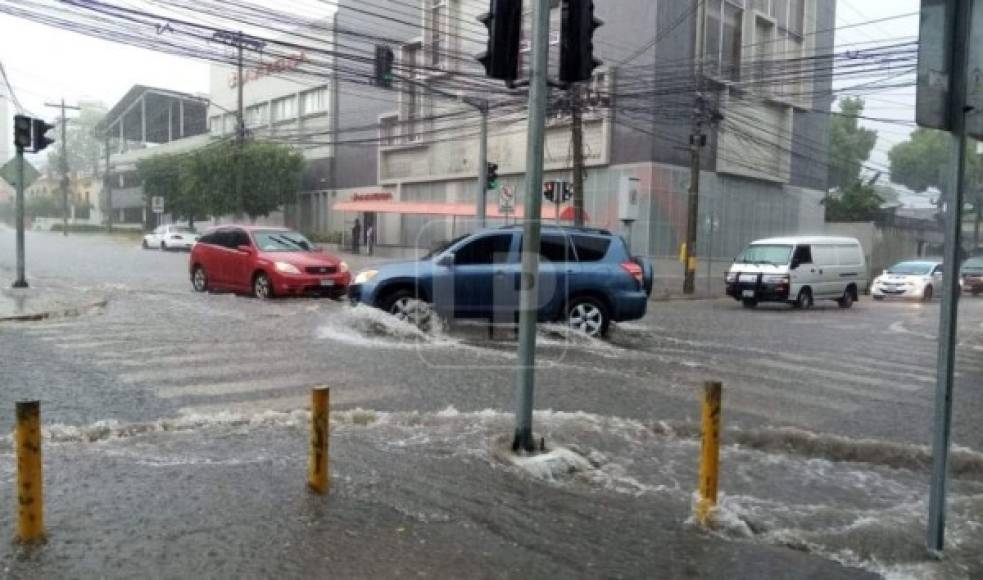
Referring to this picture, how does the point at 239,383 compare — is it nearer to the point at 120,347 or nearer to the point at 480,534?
the point at 120,347

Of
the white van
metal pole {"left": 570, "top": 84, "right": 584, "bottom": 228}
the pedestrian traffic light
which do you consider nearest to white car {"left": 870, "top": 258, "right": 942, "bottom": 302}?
the white van

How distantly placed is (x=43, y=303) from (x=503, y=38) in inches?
490

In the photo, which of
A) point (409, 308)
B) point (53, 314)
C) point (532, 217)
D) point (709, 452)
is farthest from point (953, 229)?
point (53, 314)

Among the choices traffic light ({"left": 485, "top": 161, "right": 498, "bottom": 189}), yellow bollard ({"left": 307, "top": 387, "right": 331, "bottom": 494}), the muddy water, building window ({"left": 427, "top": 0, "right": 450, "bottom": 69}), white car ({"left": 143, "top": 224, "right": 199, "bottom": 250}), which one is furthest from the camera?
white car ({"left": 143, "top": 224, "right": 199, "bottom": 250})

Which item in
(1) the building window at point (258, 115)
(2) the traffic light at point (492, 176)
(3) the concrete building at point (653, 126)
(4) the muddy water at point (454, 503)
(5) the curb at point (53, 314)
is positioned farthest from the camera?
(1) the building window at point (258, 115)

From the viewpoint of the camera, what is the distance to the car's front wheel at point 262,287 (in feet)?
52.0

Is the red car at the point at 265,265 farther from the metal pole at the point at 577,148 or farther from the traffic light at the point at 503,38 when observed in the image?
the traffic light at the point at 503,38

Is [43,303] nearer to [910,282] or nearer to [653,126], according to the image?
[653,126]

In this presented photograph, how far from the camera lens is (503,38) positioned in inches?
229

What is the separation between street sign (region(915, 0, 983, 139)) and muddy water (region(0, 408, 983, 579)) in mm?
2305

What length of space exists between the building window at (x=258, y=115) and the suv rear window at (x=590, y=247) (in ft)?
156

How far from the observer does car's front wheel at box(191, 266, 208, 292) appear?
17961 mm

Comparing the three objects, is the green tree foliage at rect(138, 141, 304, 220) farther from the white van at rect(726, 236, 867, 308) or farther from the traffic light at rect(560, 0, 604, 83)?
the traffic light at rect(560, 0, 604, 83)

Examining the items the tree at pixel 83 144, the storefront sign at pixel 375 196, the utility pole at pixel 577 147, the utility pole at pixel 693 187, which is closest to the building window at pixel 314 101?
the storefront sign at pixel 375 196
